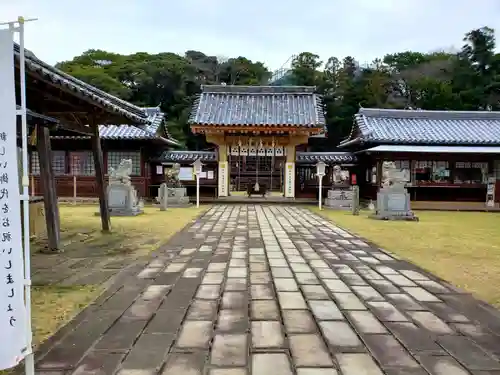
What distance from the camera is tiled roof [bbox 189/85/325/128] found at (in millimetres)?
20781

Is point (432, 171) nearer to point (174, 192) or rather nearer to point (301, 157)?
point (301, 157)

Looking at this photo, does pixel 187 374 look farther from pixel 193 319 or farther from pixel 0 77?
pixel 0 77

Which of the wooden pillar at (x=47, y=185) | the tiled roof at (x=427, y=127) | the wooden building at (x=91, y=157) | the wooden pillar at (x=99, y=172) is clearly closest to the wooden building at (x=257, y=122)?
the tiled roof at (x=427, y=127)

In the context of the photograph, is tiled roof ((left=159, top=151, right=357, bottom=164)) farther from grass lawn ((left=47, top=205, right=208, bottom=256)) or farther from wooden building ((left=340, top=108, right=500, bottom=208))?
grass lawn ((left=47, top=205, right=208, bottom=256))

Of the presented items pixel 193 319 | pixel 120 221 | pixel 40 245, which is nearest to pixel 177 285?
pixel 193 319

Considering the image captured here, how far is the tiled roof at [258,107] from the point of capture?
20.8 meters

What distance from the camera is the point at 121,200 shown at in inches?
533

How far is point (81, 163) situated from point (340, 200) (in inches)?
470

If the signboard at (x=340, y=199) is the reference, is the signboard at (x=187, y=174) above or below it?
above

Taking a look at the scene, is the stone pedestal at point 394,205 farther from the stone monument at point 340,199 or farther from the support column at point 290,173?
the support column at point 290,173

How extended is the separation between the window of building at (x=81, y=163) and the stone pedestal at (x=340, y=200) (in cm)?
1096

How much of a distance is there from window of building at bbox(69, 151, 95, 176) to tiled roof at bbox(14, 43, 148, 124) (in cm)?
1178

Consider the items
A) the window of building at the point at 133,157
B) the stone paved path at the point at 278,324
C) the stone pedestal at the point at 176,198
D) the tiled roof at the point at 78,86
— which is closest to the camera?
the stone paved path at the point at 278,324

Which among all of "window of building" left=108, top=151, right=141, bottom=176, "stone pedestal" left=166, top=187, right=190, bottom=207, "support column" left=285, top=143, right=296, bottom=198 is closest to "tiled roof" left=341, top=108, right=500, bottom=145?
"support column" left=285, top=143, right=296, bottom=198
